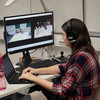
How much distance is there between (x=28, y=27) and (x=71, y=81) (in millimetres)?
890

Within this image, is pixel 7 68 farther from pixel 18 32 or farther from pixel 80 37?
pixel 80 37

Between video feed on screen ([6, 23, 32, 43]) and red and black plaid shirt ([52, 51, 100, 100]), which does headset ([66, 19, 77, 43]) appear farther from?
video feed on screen ([6, 23, 32, 43])

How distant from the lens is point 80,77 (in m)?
1.46

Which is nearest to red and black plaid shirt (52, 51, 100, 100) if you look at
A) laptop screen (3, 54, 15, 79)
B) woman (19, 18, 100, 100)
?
woman (19, 18, 100, 100)

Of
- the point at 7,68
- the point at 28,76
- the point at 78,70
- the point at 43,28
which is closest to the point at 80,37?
the point at 78,70

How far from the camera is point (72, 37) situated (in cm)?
157

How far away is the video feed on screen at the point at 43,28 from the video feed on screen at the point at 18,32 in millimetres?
97

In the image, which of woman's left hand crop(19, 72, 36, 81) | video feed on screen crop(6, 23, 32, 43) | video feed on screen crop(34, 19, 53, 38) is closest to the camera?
woman's left hand crop(19, 72, 36, 81)

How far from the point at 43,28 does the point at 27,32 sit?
0.74 feet

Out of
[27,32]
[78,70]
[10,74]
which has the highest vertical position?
[27,32]

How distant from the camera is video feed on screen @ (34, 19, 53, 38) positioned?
7.29 ft

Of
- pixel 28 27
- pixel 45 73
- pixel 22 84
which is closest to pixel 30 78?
pixel 22 84

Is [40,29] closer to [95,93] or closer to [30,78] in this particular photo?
[30,78]

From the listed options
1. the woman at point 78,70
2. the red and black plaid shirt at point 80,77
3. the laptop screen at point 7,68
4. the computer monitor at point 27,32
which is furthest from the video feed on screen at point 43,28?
the red and black plaid shirt at point 80,77
